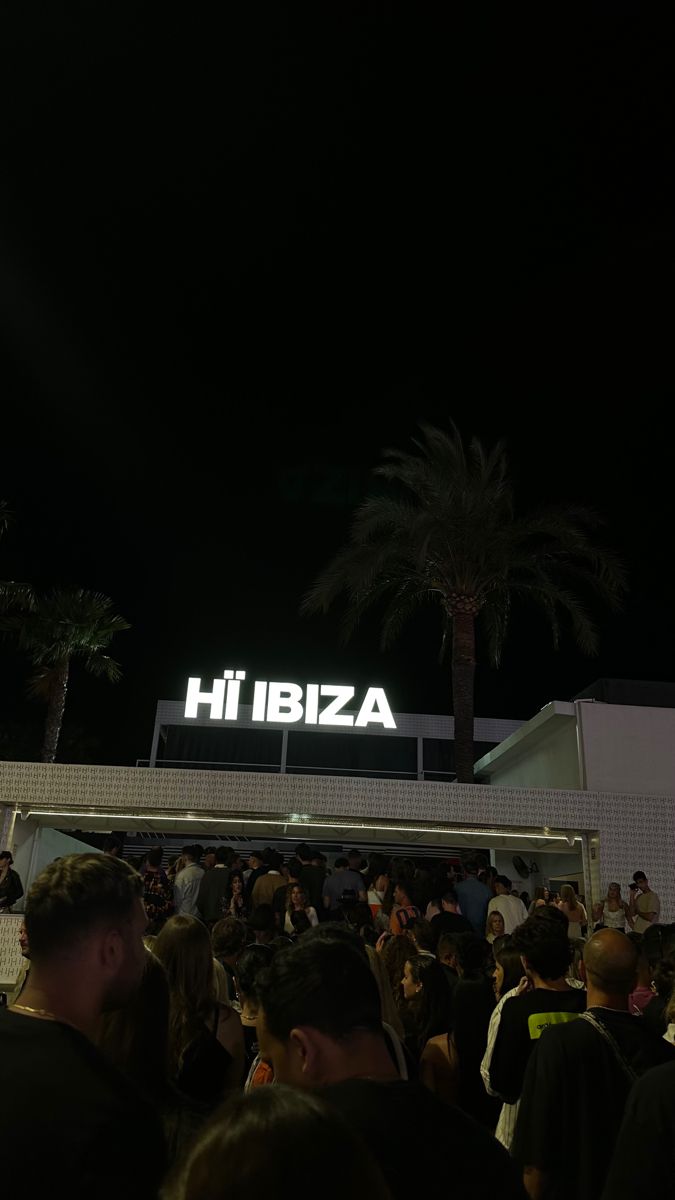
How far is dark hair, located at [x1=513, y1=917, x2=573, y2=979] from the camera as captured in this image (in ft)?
14.1

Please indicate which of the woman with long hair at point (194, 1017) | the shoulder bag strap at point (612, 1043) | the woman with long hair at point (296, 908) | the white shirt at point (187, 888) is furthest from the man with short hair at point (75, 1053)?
the white shirt at point (187, 888)

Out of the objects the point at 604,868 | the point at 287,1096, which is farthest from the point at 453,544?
the point at 287,1096

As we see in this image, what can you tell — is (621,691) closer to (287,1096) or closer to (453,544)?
(453,544)

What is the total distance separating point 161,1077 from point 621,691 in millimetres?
17175

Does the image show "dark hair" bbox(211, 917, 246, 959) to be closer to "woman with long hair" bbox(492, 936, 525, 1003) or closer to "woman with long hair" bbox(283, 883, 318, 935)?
"woman with long hair" bbox(492, 936, 525, 1003)

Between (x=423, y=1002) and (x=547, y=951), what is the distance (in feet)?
3.32

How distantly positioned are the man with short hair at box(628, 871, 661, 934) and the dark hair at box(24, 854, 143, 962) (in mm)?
12150

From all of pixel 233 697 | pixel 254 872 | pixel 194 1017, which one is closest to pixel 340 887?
pixel 254 872

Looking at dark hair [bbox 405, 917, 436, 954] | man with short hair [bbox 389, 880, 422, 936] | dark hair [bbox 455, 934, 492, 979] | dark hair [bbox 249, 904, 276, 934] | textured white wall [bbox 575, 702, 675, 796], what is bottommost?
dark hair [bbox 455, 934, 492, 979]

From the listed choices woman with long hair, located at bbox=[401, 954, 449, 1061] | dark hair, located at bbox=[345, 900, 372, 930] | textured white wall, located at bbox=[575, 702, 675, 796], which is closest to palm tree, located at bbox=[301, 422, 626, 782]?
textured white wall, located at bbox=[575, 702, 675, 796]

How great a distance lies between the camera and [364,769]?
31578 mm

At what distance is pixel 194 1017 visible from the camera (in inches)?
142

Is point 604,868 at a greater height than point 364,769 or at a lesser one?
lesser

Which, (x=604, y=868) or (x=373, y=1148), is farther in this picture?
(x=604, y=868)
